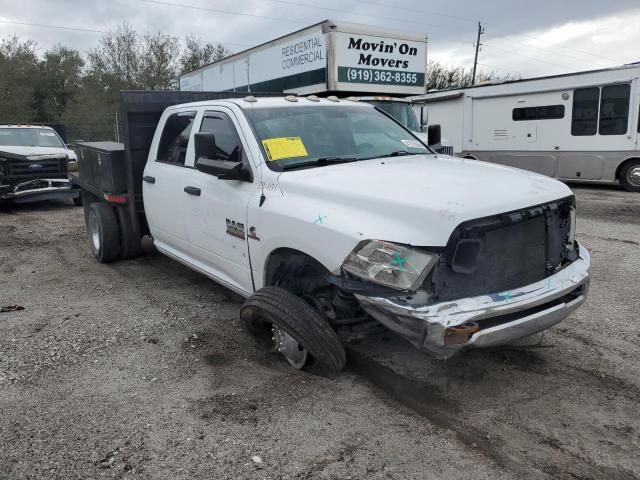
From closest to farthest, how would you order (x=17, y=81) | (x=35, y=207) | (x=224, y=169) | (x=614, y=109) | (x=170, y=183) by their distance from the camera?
(x=224, y=169)
(x=170, y=183)
(x=35, y=207)
(x=614, y=109)
(x=17, y=81)

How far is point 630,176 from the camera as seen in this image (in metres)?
13.3

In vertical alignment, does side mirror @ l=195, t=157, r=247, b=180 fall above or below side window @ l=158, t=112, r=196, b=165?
below

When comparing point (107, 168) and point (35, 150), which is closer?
point (107, 168)

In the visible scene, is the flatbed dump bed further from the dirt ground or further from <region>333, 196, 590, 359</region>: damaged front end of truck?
<region>333, 196, 590, 359</region>: damaged front end of truck

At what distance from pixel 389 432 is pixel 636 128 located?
42.6 ft

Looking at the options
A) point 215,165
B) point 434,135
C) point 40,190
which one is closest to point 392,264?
point 215,165

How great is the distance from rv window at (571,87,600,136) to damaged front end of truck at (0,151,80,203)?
12.7 metres

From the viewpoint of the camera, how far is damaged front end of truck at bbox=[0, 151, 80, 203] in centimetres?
1148

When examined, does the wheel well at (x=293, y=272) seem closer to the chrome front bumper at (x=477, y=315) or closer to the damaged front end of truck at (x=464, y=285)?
the damaged front end of truck at (x=464, y=285)

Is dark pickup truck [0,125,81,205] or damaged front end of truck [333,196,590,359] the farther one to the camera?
dark pickup truck [0,125,81,205]

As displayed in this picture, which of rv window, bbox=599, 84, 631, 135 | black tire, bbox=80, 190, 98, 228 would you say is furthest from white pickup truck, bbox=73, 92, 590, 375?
rv window, bbox=599, 84, 631, 135

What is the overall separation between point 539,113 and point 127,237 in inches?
486

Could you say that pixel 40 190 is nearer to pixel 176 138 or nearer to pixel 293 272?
pixel 176 138

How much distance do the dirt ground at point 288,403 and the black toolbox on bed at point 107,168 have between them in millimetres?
1516
